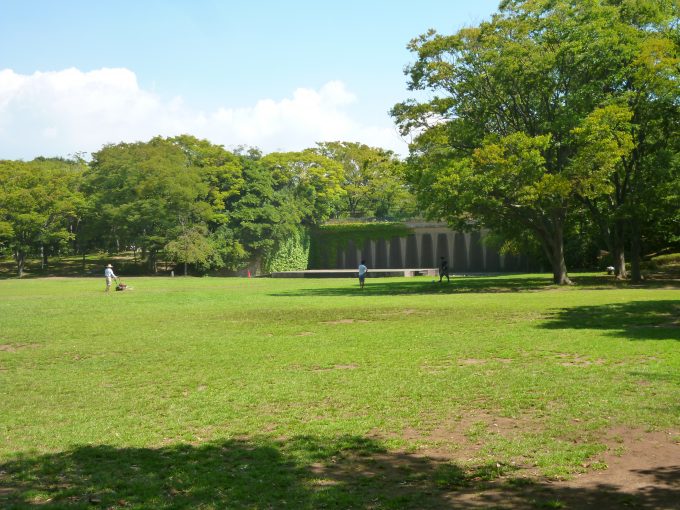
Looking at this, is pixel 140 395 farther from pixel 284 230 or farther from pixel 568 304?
pixel 284 230

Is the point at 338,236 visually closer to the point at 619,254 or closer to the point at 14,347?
the point at 619,254

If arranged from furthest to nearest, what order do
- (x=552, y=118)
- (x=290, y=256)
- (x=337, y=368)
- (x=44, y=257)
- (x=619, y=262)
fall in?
(x=290, y=256)
(x=44, y=257)
(x=619, y=262)
(x=552, y=118)
(x=337, y=368)

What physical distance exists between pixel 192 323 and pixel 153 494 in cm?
1389

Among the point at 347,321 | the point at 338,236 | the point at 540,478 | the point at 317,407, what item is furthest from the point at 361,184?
the point at 540,478

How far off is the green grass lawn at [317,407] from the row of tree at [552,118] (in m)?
13.0

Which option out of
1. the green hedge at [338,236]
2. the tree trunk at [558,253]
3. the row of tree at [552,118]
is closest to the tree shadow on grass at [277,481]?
the row of tree at [552,118]

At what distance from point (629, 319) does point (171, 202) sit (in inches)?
2041

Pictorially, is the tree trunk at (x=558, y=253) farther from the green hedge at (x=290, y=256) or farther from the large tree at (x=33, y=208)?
the large tree at (x=33, y=208)

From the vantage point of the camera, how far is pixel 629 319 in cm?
1788

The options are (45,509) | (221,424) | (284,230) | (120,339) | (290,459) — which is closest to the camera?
(45,509)

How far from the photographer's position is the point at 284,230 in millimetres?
69375

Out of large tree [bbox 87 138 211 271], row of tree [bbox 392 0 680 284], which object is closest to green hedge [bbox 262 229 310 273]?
large tree [bbox 87 138 211 271]

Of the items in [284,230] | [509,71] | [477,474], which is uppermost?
[509,71]

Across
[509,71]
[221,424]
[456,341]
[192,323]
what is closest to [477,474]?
[221,424]
